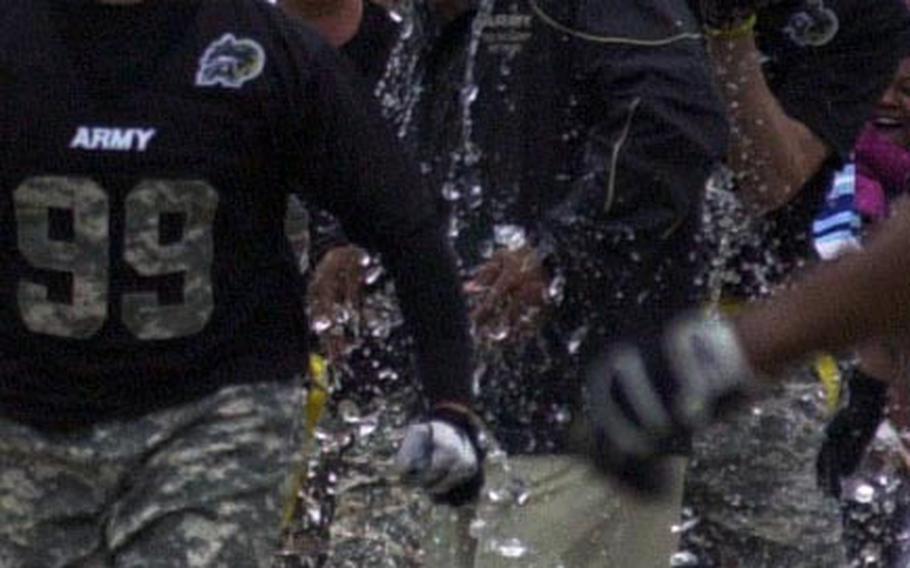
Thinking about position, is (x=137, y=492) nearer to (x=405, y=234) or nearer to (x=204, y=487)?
(x=204, y=487)

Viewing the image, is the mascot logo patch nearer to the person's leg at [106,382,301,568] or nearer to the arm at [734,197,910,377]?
the person's leg at [106,382,301,568]

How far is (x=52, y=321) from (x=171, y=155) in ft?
1.14

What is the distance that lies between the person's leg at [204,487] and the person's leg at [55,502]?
0.04 m

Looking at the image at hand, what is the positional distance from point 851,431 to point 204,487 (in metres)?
2.67

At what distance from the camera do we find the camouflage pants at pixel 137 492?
5.46 meters

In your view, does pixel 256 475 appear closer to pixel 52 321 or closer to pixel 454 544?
pixel 52 321

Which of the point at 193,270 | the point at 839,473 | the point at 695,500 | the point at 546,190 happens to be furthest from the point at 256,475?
the point at 839,473

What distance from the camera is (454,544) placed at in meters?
6.60

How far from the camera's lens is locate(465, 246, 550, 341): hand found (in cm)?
620

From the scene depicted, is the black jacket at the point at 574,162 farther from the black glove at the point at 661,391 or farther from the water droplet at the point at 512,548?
the black glove at the point at 661,391

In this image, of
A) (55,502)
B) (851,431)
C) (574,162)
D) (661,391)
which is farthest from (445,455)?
(851,431)

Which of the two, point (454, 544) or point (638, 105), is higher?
point (638, 105)

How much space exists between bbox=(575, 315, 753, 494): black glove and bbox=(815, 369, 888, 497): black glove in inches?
136

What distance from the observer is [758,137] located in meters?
6.84
